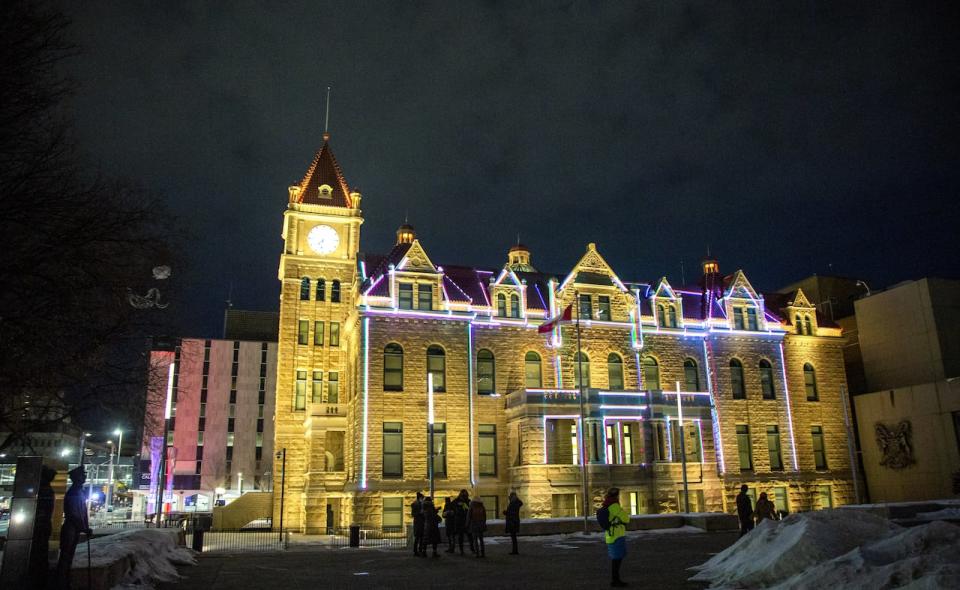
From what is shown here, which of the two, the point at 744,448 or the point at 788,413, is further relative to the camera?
the point at 788,413

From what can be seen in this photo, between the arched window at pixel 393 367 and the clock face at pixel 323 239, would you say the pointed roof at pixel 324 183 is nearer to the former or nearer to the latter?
the clock face at pixel 323 239

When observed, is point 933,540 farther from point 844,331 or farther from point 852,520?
point 844,331

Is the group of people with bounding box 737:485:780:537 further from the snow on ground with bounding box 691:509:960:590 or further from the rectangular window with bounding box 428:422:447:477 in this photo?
the rectangular window with bounding box 428:422:447:477

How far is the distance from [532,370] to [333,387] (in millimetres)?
13370

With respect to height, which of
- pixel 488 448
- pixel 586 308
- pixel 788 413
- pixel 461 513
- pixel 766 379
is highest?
pixel 586 308

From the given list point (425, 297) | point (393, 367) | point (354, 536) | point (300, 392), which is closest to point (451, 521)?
point (354, 536)

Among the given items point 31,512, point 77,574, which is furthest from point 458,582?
point 31,512

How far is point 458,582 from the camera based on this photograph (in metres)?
16.9

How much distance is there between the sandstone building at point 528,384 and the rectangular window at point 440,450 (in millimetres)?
82

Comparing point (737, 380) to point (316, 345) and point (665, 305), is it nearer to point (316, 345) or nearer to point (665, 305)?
point (665, 305)

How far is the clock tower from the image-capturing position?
145ft

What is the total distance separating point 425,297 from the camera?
42.9m

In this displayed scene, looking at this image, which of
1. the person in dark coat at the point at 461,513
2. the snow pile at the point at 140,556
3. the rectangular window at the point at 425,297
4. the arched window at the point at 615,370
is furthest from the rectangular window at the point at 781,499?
the snow pile at the point at 140,556

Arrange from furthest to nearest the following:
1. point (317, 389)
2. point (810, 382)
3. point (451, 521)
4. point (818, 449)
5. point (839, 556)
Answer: point (810, 382) → point (818, 449) → point (317, 389) → point (451, 521) → point (839, 556)
